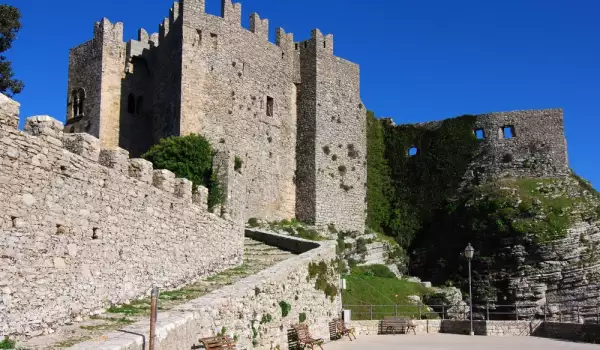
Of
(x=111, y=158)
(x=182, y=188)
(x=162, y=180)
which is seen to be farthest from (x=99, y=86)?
(x=111, y=158)

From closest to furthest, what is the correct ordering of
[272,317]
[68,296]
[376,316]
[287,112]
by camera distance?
[68,296]
[272,317]
[376,316]
[287,112]

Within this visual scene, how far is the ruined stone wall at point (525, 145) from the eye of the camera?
3975 centimetres

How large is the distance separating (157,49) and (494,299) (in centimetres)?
2206

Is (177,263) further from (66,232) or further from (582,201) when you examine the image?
(582,201)

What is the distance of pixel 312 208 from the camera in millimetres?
35531

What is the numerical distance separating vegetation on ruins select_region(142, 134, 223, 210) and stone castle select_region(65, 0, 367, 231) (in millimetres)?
3454

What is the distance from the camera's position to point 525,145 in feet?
133

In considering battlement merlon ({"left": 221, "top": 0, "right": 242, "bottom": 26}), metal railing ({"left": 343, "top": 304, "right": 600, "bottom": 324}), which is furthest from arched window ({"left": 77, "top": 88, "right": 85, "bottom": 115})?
metal railing ({"left": 343, "top": 304, "right": 600, "bottom": 324})

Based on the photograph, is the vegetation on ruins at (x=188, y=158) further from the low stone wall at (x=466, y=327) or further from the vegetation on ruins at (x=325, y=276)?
the low stone wall at (x=466, y=327)

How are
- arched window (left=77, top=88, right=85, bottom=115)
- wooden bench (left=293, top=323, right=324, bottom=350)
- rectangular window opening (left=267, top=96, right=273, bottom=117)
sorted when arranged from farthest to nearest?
rectangular window opening (left=267, top=96, right=273, bottom=117) → arched window (left=77, top=88, right=85, bottom=115) → wooden bench (left=293, top=323, right=324, bottom=350)

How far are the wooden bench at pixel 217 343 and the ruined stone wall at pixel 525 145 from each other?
1276 inches

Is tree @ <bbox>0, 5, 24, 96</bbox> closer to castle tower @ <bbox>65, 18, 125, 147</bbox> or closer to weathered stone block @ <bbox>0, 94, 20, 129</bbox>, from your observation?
castle tower @ <bbox>65, 18, 125, 147</bbox>

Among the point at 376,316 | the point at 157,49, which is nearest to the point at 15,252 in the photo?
the point at 376,316

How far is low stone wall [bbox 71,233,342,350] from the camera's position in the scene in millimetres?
9008
